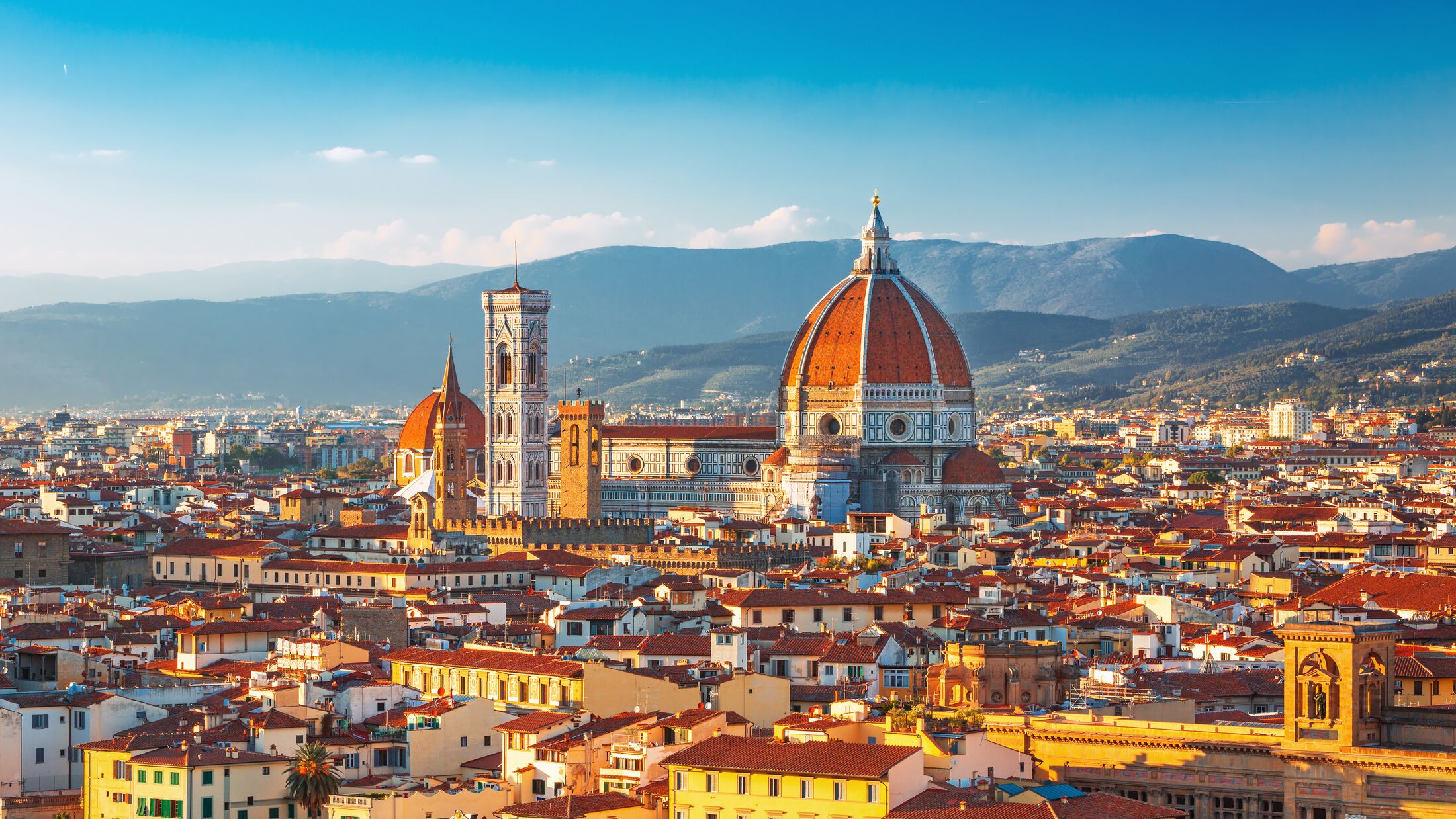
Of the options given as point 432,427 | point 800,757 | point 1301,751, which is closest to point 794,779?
point 800,757

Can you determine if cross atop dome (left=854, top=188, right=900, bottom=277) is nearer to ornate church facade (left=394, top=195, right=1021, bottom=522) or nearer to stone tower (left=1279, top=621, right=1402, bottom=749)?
ornate church facade (left=394, top=195, right=1021, bottom=522)

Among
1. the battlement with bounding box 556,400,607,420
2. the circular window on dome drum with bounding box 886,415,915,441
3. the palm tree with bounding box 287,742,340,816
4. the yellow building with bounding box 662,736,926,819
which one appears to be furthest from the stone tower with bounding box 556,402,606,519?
the yellow building with bounding box 662,736,926,819

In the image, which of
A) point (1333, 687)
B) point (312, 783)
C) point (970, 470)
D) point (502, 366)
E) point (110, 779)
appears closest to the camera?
point (1333, 687)

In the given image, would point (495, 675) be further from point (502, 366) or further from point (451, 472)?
point (502, 366)

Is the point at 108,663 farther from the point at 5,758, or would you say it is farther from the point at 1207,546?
the point at 1207,546

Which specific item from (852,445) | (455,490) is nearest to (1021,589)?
(455,490)
